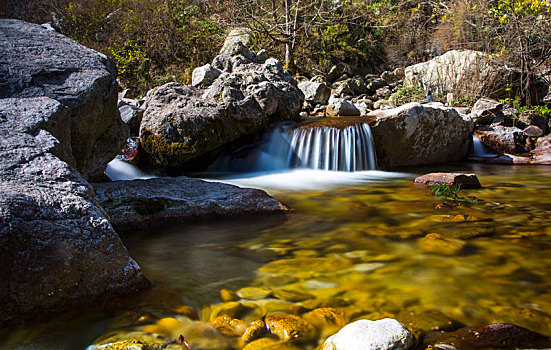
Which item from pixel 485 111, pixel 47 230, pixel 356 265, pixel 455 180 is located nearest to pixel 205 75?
pixel 455 180

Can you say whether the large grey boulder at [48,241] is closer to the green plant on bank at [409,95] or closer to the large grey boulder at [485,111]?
Answer: the large grey boulder at [485,111]

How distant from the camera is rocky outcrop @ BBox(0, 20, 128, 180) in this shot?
10.0 feet

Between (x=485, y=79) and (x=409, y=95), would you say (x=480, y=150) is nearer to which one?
(x=485, y=79)

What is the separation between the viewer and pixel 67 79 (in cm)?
330

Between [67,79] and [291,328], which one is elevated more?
[67,79]

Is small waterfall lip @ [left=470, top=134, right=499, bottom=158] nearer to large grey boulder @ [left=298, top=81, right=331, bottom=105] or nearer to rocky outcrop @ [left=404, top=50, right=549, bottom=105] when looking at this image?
rocky outcrop @ [left=404, top=50, right=549, bottom=105]

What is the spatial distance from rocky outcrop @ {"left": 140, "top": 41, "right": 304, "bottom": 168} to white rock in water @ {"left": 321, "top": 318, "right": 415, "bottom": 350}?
5.50m

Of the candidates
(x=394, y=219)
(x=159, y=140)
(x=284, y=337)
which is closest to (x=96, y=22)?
(x=159, y=140)

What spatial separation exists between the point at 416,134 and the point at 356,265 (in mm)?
6648

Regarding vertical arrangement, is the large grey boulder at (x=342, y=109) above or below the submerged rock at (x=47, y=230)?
above

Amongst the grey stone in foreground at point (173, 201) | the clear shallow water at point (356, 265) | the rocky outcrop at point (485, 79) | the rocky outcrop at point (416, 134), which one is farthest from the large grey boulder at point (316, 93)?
the grey stone in foreground at point (173, 201)

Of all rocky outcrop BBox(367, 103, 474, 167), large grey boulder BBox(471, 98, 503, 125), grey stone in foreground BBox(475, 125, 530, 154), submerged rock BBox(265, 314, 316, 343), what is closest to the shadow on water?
submerged rock BBox(265, 314, 316, 343)

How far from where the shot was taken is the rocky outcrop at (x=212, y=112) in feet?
21.3

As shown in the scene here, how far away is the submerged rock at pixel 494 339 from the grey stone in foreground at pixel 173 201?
2.37 m
